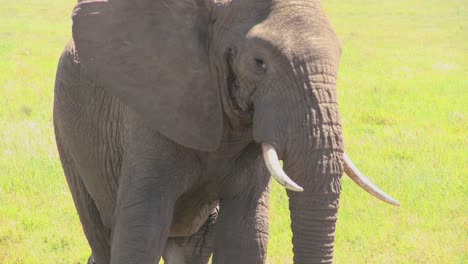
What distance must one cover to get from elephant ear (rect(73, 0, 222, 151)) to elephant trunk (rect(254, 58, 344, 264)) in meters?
0.52

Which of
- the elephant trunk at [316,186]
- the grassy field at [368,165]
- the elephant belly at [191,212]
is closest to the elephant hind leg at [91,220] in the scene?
the elephant belly at [191,212]

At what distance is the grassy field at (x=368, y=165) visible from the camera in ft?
27.2

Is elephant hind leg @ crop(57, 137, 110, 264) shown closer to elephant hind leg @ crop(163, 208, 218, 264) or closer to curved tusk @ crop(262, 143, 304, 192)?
elephant hind leg @ crop(163, 208, 218, 264)

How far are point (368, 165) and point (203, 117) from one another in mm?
5693

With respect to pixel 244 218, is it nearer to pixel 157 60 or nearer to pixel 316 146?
pixel 157 60

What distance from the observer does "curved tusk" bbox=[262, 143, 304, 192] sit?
4.27 metres

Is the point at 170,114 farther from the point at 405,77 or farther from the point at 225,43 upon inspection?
the point at 405,77

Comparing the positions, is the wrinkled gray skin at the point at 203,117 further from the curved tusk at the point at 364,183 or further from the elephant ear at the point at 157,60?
the curved tusk at the point at 364,183

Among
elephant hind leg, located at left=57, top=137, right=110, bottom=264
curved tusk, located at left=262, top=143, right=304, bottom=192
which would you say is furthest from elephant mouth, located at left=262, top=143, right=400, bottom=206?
elephant hind leg, located at left=57, top=137, right=110, bottom=264

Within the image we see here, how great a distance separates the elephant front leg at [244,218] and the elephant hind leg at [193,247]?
2.80 ft

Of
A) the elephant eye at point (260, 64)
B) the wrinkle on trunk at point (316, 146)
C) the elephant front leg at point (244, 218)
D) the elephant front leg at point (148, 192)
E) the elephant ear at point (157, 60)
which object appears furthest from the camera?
the elephant front leg at point (244, 218)

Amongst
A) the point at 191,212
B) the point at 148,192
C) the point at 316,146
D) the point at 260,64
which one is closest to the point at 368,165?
the point at 191,212

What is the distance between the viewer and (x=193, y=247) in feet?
21.6

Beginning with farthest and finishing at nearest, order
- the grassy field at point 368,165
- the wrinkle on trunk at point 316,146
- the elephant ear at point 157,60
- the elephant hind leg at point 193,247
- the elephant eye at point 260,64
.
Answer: the grassy field at point 368,165
the elephant hind leg at point 193,247
the elephant ear at point 157,60
the elephant eye at point 260,64
the wrinkle on trunk at point 316,146
